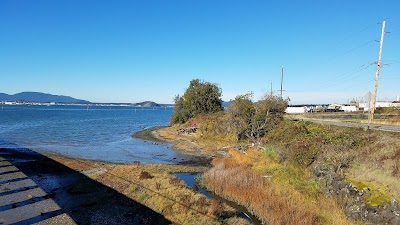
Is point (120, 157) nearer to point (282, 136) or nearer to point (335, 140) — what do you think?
point (282, 136)

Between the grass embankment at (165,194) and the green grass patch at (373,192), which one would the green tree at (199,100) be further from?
the green grass patch at (373,192)

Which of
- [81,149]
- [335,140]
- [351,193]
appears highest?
[335,140]

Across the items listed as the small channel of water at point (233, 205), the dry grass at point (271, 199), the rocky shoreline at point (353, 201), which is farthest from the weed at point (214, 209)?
the rocky shoreline at point (353, 201)

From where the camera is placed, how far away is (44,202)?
19.1 meters

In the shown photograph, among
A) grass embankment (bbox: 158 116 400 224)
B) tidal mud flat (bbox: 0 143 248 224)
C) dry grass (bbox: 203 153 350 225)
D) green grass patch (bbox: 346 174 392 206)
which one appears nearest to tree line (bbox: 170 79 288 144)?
grass embankment (bbox: 158 116 400 224)

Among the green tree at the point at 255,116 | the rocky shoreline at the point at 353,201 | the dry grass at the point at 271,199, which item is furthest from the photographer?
the green tree at the point at 255,116

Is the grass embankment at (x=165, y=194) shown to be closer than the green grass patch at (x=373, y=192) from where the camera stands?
No

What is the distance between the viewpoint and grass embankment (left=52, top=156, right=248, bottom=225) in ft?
54.1

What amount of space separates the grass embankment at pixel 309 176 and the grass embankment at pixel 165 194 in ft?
7.21

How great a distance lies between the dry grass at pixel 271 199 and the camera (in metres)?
15.7

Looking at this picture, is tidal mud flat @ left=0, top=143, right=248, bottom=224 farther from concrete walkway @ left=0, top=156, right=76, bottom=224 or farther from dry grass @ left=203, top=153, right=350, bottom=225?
dry grass @ left=203, top=153, right=350, bottom=225

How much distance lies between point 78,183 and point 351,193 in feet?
60.8

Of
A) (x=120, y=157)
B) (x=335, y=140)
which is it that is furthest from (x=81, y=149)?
(x=335, y=140)

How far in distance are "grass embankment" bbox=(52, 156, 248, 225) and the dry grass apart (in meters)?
1.68
